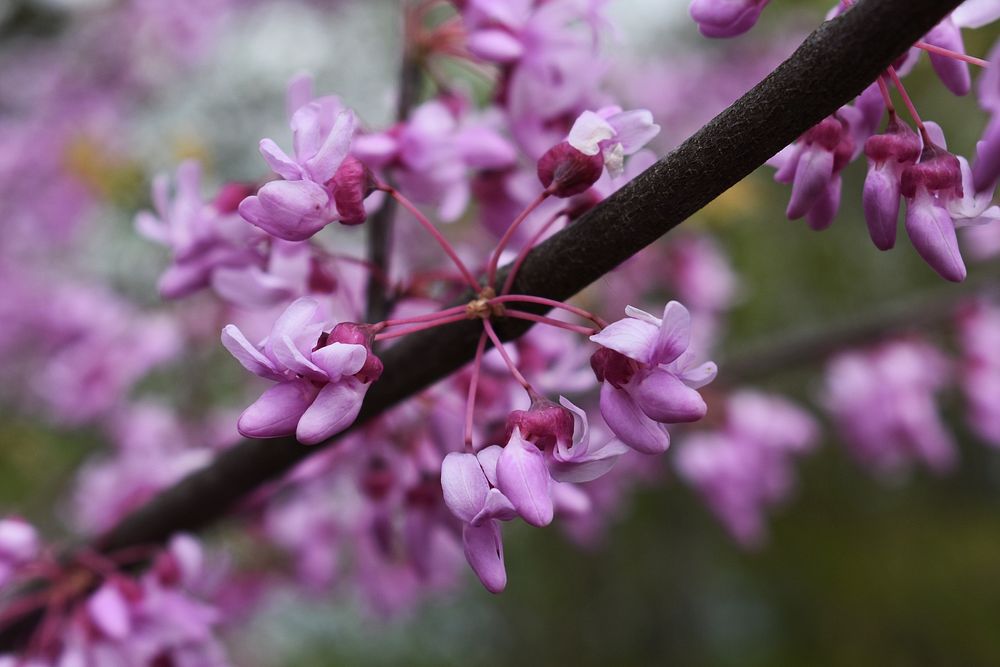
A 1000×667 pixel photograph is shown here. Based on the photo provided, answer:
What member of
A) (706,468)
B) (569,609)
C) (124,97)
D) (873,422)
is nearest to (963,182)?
(706,468)

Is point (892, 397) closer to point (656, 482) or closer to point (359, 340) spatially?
point (656, 482)

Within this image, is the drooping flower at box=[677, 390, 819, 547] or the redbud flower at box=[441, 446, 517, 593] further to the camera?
the drooping flower at box=[677, 390, 819, 547]

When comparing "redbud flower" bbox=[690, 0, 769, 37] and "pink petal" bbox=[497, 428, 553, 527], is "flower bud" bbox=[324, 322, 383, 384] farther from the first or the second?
"redbud flower" bbox=[690, 0, 769, 37]

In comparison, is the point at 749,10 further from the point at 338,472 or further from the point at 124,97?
the point at 124,97

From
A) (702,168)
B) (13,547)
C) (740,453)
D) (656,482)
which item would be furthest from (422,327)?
(656,482)

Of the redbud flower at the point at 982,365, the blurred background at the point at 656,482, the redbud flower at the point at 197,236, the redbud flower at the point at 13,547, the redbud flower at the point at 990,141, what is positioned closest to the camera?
the redbud flower at the point at 990,141

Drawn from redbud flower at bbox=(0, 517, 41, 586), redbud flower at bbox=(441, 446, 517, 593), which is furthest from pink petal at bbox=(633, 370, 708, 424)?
redbud flower at bbox=(0, 517, 41, 586)

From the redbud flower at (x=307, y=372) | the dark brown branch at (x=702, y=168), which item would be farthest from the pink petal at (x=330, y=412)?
the dark brown branch at (x=702, y=168)

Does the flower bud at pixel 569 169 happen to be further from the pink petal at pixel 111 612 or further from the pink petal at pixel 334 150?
the pink petal at pixel 111 612
